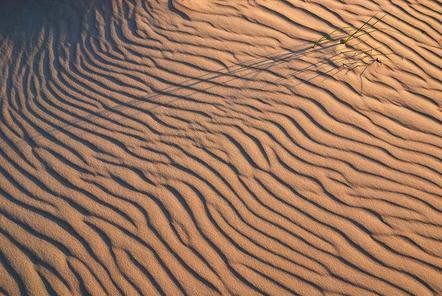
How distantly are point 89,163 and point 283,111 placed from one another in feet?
6.12

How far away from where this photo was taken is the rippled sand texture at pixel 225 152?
9.44 feet

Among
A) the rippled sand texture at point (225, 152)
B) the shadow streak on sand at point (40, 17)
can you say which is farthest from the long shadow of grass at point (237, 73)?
the shadow streak on sand at point (40, 17)

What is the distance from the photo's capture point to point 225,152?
11.3 ft

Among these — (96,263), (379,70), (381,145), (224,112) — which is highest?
(379,70)

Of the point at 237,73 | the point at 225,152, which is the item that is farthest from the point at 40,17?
the point at 225,152

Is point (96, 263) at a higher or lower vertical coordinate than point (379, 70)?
lower

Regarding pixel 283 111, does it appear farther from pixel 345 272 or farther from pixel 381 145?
pixel 345 272

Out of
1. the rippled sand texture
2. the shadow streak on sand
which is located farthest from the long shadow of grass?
the shadow streak on sand

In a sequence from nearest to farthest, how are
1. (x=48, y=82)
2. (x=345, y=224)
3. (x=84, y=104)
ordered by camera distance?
(x=345, y=224) → (x=84, y=104) → (x=48, y=82)

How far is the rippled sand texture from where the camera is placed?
2877 millimetres

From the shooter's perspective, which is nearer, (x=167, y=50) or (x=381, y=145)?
(x=381, y=145)

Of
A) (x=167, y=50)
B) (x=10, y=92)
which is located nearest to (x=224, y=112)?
(x=167, y=50)

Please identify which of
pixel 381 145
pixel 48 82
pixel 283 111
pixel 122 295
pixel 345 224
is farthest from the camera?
pixel 48 82

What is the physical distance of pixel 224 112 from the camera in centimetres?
371
